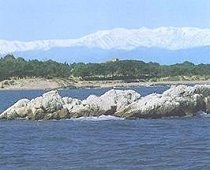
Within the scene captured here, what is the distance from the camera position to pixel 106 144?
1748 inches

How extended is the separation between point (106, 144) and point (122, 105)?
20.8 meters

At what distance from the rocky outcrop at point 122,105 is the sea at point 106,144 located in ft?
4.75

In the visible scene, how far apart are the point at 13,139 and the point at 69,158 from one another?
13175 millimetres

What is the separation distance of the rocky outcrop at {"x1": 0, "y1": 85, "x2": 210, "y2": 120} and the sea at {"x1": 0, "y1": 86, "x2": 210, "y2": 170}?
1.45m

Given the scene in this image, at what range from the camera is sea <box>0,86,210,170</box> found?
35500mm

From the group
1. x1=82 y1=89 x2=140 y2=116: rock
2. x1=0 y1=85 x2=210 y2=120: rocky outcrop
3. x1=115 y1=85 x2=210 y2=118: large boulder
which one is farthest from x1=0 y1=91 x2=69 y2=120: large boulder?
x1=115 y1=85 x2=210 y2=118: large boulder

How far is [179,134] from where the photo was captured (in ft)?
162

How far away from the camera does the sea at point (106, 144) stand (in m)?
35.5

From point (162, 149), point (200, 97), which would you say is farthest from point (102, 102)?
point (162, 149)

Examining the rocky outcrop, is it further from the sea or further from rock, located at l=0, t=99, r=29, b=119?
the sea

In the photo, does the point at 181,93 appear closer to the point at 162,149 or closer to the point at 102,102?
the point at 102,102

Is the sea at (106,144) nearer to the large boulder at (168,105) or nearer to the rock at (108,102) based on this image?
the rock at (108,102)

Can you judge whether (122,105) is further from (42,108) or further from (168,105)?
(42,108)

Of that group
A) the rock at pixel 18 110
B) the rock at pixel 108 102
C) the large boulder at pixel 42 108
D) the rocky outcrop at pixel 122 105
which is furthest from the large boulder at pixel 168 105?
the rock at pixel 18 110
